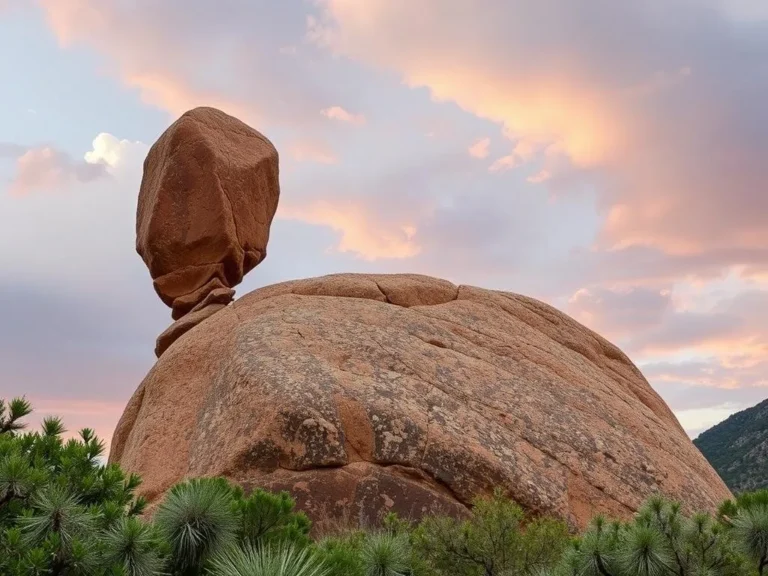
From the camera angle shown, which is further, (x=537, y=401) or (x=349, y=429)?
(x=537, y=401)

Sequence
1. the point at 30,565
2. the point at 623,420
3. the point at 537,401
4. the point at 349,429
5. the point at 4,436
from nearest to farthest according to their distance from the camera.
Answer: the point at 30,565 → the point at 4,436 → the point at 349,429 → the point at 537,401 → the point at 623,420

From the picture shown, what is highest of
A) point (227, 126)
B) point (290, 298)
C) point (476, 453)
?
point (227, 126)

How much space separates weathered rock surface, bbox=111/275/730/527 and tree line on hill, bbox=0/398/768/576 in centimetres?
235

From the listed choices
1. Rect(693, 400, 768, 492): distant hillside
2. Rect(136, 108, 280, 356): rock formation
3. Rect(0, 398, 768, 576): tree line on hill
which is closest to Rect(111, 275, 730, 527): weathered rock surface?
Rect(0, 398, 768, 576): tree line on hill

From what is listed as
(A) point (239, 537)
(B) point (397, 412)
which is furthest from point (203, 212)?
(A) point (239, 537)

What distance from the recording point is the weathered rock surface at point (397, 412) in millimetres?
12234

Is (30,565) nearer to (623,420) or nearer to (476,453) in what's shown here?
(476,453)

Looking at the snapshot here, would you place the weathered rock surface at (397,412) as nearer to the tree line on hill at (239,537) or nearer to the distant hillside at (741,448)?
the tree line on hill at (239,537)

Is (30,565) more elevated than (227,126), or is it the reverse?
(227,126)

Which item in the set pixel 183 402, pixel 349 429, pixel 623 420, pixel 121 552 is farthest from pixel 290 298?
pixel 121 552

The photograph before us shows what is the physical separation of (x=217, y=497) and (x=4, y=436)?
2.79 meters

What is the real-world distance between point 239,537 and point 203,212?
1347cm

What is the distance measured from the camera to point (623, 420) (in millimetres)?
15750

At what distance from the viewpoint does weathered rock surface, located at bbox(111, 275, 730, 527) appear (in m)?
12.2
